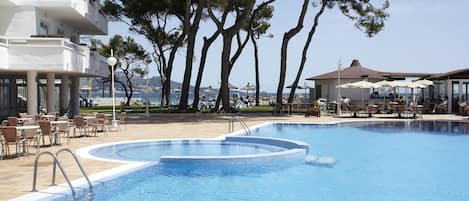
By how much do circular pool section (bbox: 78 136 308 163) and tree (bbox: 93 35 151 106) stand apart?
109 feet

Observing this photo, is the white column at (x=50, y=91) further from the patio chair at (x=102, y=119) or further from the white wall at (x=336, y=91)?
the white wall at (x=336, y=91)

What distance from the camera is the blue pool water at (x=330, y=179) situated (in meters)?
8.25

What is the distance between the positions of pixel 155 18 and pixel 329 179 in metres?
31.0

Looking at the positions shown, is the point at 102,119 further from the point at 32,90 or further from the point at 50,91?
the point at 50,91

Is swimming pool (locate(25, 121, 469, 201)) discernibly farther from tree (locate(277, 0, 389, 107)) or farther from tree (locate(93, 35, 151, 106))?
tree (locate(93, 35, 151, 106))

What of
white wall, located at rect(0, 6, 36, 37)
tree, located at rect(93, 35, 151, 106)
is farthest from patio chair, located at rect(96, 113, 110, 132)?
tree, located at rect(93, 35, 151, 106)

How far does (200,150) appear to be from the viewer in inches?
526

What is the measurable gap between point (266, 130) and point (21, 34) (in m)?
10.5

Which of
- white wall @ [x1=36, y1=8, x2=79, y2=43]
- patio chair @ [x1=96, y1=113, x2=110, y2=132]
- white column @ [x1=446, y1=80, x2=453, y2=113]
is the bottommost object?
patio chair @ [x1=96, y1=113, x2=110, y2=132]

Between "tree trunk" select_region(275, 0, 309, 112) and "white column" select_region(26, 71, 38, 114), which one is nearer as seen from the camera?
"white column" select_region(26, 71, 38, 114)

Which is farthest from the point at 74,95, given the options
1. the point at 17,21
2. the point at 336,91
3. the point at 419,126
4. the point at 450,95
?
the point at 450,95

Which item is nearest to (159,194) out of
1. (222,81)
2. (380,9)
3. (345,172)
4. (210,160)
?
Result: (210,160)

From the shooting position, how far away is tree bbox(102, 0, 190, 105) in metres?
34.8

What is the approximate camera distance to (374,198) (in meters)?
8.16
